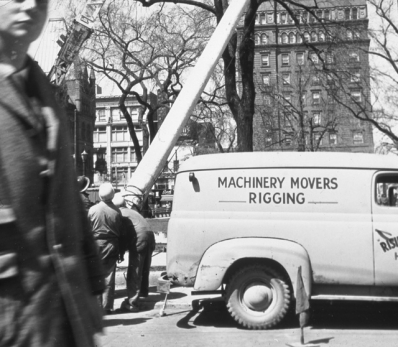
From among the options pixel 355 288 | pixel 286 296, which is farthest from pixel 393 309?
pixel 286 296

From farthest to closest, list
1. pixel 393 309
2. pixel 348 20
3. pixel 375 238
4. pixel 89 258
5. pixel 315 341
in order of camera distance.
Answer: pixel 348 20 → pixel 393 309 → pixel 375 238 → pixel 315 341 → pixel 89 258

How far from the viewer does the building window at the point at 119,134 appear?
9281 cm

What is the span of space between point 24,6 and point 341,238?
6.20m

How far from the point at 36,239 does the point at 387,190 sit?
22.2ft

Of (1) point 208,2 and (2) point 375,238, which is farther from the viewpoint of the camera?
(1) point 208,2

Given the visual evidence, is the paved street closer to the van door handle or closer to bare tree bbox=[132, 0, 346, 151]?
the van door handle

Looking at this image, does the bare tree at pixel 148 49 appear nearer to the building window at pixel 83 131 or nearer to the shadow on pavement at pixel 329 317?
the shadow on pavement at pixel 329 317

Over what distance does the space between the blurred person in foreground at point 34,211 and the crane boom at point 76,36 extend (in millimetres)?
15961

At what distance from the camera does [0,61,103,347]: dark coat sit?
1732 millimetres

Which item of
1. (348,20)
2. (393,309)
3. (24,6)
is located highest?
(348,20)

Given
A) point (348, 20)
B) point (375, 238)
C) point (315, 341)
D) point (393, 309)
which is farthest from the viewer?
point (348, 20)

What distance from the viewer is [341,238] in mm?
7426

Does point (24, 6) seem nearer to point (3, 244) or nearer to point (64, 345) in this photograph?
point (3, 244)

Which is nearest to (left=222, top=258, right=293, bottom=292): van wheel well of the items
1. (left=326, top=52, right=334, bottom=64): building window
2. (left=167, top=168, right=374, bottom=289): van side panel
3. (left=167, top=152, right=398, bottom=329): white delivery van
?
(left=167, top=152, right=398, bottom=329): white delivery van
